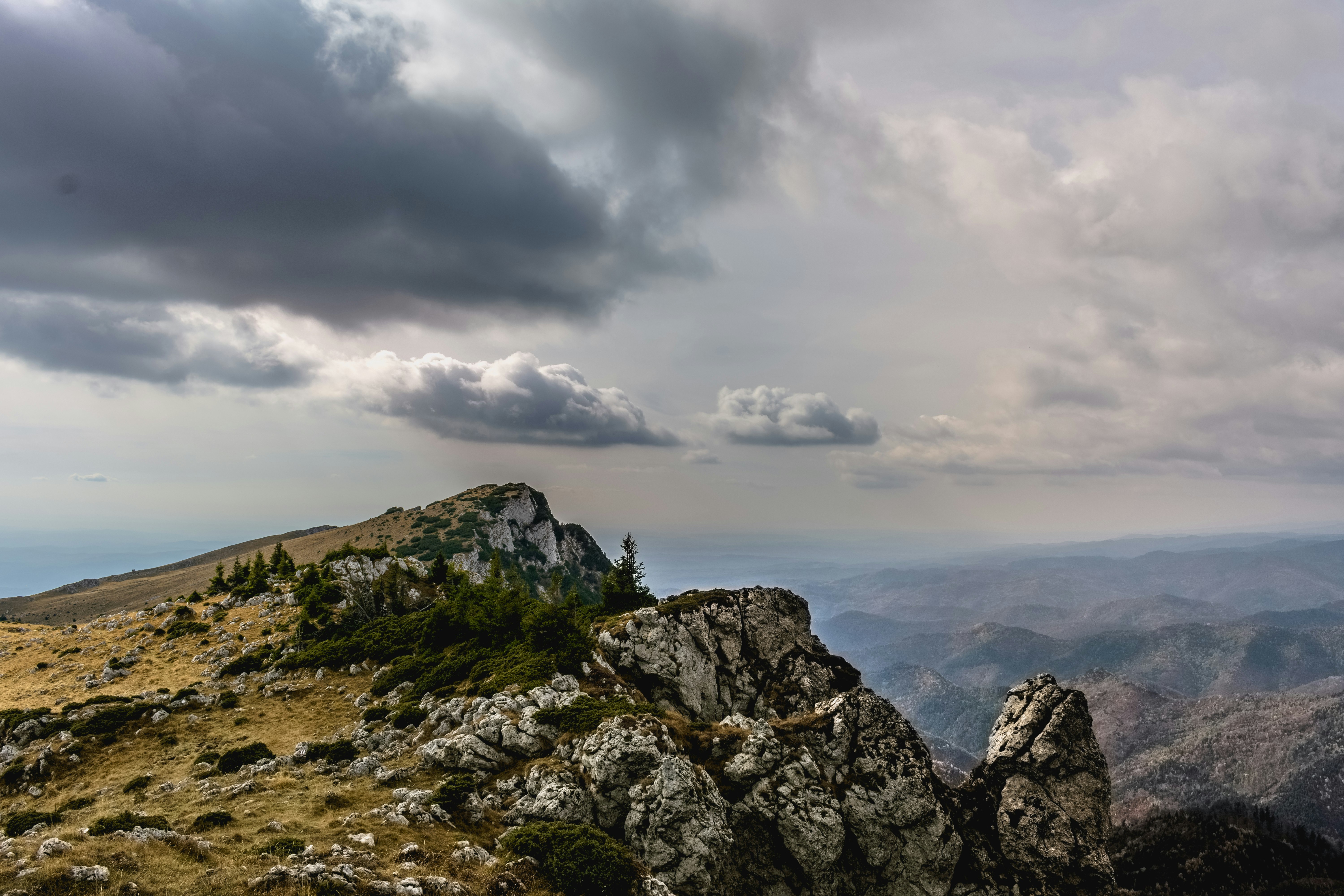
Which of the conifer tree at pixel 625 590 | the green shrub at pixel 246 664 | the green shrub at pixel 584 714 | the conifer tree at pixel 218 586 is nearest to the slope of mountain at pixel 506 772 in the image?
the green shrub at pixel 584 714

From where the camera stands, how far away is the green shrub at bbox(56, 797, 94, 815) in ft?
99.8

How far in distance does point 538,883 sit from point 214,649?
2225 inches

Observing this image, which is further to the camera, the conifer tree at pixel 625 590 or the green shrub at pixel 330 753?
the conifer tree at pixel 625 590

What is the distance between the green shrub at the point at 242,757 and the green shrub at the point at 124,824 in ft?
34.9

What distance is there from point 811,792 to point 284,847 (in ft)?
94.1

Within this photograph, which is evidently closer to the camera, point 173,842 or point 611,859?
point 173,842

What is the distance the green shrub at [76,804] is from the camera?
30.4 meters

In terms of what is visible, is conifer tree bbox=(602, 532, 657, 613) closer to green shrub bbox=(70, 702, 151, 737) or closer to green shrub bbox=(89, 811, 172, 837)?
green shrub bbox=(70, 702, 151, 737)

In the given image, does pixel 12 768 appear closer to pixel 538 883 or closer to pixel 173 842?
pixel 173 842

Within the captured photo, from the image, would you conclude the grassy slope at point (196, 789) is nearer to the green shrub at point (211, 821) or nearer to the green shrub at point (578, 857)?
the green shrub at point (211, 821)

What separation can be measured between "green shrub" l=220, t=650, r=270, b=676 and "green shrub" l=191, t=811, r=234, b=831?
3442 centimetres

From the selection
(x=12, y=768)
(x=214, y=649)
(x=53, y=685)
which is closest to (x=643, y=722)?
(x=12, y=768)

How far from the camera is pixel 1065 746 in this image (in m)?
45.3

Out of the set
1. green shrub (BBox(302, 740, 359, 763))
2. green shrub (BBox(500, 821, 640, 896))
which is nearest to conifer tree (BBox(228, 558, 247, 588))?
green shrub (BBox(302, 740, 359, 763))
